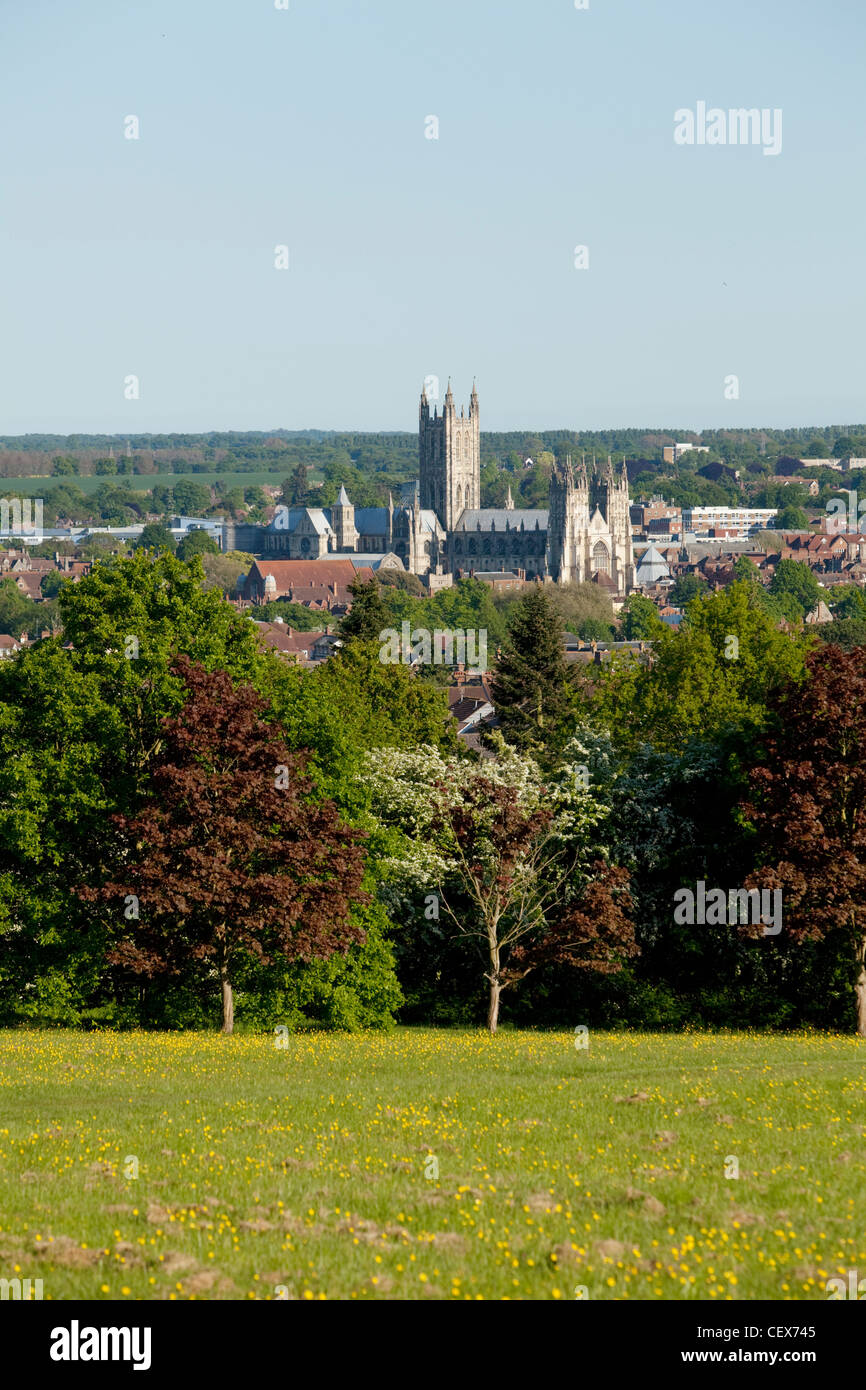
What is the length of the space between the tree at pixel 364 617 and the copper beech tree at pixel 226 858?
29220 mm

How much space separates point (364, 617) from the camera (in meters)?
61.3

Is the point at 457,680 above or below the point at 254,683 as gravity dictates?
below

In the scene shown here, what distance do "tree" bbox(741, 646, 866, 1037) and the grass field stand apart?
6464mm

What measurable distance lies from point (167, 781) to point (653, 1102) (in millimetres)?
13113

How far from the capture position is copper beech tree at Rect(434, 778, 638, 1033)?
32531 millimetres

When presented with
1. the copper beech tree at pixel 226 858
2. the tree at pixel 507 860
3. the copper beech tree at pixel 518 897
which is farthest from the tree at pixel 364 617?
the copper beech tree at pixel 226 858

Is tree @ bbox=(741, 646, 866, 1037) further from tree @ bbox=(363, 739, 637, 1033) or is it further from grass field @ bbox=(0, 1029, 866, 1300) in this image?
grass field @ bbox=(0, 1029, 866, 1300)

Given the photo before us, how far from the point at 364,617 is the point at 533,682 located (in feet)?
23.6

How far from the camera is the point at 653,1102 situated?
1894cm

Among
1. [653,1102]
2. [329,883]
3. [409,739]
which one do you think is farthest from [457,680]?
[653,1102]

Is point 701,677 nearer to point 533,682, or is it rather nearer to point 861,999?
point 533,682

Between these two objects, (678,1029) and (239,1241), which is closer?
(239,1241)
